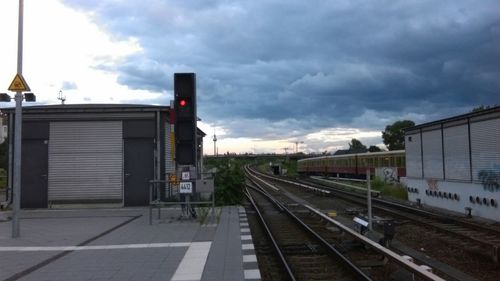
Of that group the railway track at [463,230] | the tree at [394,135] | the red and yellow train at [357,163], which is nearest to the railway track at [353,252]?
the railway track at [463,230]

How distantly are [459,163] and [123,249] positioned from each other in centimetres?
1303

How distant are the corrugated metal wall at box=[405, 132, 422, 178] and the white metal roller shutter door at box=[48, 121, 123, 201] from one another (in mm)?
12880

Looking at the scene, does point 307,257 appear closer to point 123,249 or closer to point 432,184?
point 123,249

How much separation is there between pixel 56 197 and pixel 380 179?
78.5 feet

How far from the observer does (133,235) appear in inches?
517

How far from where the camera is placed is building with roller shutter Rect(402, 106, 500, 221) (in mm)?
16453

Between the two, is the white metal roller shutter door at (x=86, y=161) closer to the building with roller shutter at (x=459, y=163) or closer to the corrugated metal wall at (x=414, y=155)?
the building with roller shutter at (x=459, y=163)

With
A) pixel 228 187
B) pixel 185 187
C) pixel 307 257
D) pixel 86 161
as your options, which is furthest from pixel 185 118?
pixel 307 257

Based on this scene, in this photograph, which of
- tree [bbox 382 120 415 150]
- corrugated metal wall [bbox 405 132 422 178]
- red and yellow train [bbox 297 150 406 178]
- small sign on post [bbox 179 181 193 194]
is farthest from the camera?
tree [bbox 382 120 415 150]

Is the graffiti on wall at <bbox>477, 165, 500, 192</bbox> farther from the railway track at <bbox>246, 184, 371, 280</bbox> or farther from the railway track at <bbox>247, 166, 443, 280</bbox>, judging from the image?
the railway track at <bbox>246, 184, 371, 280</bbox>

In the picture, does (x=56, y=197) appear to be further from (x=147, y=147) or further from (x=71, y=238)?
(x=71, y=238)

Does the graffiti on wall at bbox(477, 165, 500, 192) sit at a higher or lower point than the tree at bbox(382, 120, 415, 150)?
lower

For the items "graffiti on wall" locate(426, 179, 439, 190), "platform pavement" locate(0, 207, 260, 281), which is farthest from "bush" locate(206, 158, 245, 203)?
"graffiti on wall" locate(426, 179, 439, 190)

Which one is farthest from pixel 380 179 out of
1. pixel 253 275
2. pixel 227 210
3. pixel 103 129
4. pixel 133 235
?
pixel 253 275
